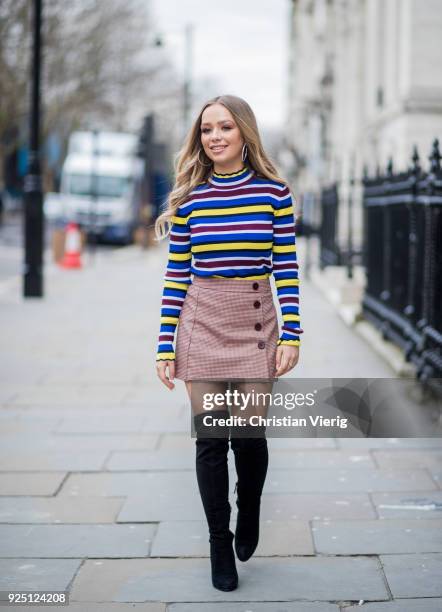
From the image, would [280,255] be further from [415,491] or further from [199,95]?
[199,95]

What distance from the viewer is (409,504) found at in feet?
14.9

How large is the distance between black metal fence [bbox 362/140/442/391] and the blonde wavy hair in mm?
2845

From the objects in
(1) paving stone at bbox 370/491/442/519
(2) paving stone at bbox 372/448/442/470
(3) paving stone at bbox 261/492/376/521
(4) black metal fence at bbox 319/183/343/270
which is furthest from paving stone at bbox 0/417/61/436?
(4) black metal fence at bbox 319/183/343/270

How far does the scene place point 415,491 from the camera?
475 centimetres

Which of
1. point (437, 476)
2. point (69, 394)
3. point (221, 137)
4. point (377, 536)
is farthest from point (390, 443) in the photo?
point (221, 137)

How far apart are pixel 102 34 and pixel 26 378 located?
33.6m

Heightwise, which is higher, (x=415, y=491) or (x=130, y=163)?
(x=130, y=163)

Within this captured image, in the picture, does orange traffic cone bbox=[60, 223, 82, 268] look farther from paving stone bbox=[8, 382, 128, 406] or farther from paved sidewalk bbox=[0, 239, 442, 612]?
paving stone bbox=[8, 382, 128, 406]

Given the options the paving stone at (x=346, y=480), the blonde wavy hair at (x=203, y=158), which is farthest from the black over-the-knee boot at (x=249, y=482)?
the paving stone at (x=346, y=480)

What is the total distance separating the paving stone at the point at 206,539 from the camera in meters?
3.94

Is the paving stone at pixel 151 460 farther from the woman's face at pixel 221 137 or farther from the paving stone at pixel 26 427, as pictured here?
the woman's face at pixel 221 137

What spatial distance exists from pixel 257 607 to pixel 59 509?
139 cm

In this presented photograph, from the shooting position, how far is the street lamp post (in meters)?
13.2

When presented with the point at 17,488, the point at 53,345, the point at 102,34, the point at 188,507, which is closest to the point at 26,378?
the point at 53,345
